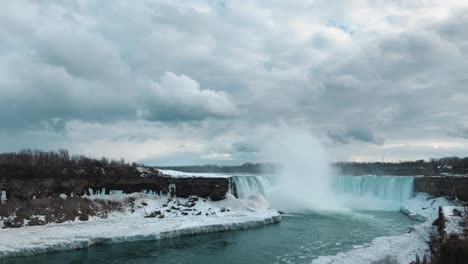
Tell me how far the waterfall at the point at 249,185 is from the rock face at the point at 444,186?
20907 millimetres

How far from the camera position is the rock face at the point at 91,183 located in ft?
125

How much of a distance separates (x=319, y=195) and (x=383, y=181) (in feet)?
31.5

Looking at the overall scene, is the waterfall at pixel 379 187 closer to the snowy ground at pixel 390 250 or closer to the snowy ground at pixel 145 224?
the snowy ground at pixel 145 224

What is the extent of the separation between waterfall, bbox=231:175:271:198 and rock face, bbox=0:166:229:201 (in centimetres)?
601

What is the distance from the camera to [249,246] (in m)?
29.6

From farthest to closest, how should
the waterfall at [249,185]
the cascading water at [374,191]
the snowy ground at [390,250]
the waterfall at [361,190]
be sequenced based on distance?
the cascading water at [374,191]
the waterfall at [361,190]
the waterfall at [249,185]
the snowy ground at [390,250]

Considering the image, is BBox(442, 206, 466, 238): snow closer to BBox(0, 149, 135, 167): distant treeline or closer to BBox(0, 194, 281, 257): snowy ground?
BBox(0, 194, 281, 257): snowy ground

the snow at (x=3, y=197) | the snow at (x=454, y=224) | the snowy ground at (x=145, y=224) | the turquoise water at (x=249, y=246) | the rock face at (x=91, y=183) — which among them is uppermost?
the rock face at (x=91, y=183)

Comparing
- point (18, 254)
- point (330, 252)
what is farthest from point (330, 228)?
point (18, 254)

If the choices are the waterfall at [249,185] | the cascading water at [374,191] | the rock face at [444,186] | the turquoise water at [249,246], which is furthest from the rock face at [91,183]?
the rock face at [444,186]

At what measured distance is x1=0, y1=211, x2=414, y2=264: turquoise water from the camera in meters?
25.4

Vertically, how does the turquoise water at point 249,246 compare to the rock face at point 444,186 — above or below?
below

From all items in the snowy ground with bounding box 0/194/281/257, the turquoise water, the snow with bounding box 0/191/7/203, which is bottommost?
the turquoise water

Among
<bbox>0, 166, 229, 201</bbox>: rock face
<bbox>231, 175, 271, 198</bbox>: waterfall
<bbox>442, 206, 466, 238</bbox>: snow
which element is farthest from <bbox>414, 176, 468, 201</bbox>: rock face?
<bbox>0, 166, 229, 201</bbox>: rock face
